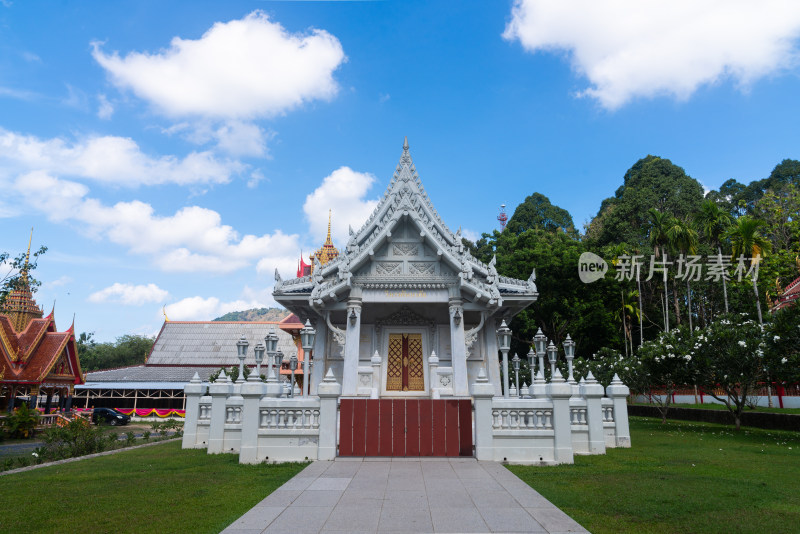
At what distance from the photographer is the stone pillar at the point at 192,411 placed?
14570 millimetres

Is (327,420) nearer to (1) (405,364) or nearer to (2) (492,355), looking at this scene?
(1) (405,364)

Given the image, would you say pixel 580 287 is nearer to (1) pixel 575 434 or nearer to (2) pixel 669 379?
(2) pixel 669 379

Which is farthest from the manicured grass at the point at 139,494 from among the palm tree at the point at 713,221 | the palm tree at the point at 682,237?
the palm tree at the point at 713,221

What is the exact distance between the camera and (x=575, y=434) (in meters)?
12.9

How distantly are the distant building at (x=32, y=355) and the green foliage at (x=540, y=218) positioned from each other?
43635 millimetres

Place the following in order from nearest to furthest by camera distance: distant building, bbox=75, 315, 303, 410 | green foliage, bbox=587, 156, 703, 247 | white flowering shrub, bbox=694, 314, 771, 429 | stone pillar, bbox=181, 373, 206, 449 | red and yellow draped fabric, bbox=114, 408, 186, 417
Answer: stone pillar, bbox=181, 373, 206, 449 → white flowering shrub, bbox=694, 314, 771, 429 → red and yellow draped fabric, bbox=114, 408, 186, 417 → distant building, bbox=75, 315, 303, 410 → green foliage, bbox=587, 156, 703, 247

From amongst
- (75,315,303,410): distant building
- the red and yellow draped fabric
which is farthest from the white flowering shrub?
the red and yellow draped fabric

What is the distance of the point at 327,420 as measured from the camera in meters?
11.3

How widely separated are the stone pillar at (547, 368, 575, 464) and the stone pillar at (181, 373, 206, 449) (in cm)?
995

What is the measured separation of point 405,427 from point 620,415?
687 centimetres

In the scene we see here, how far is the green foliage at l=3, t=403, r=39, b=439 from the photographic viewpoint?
24703 mm

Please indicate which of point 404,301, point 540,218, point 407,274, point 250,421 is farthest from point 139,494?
point 540,218

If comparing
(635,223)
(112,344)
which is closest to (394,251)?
(635,223)

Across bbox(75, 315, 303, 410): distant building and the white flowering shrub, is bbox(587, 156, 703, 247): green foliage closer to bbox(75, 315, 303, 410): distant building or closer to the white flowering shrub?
the white flowering shrub
